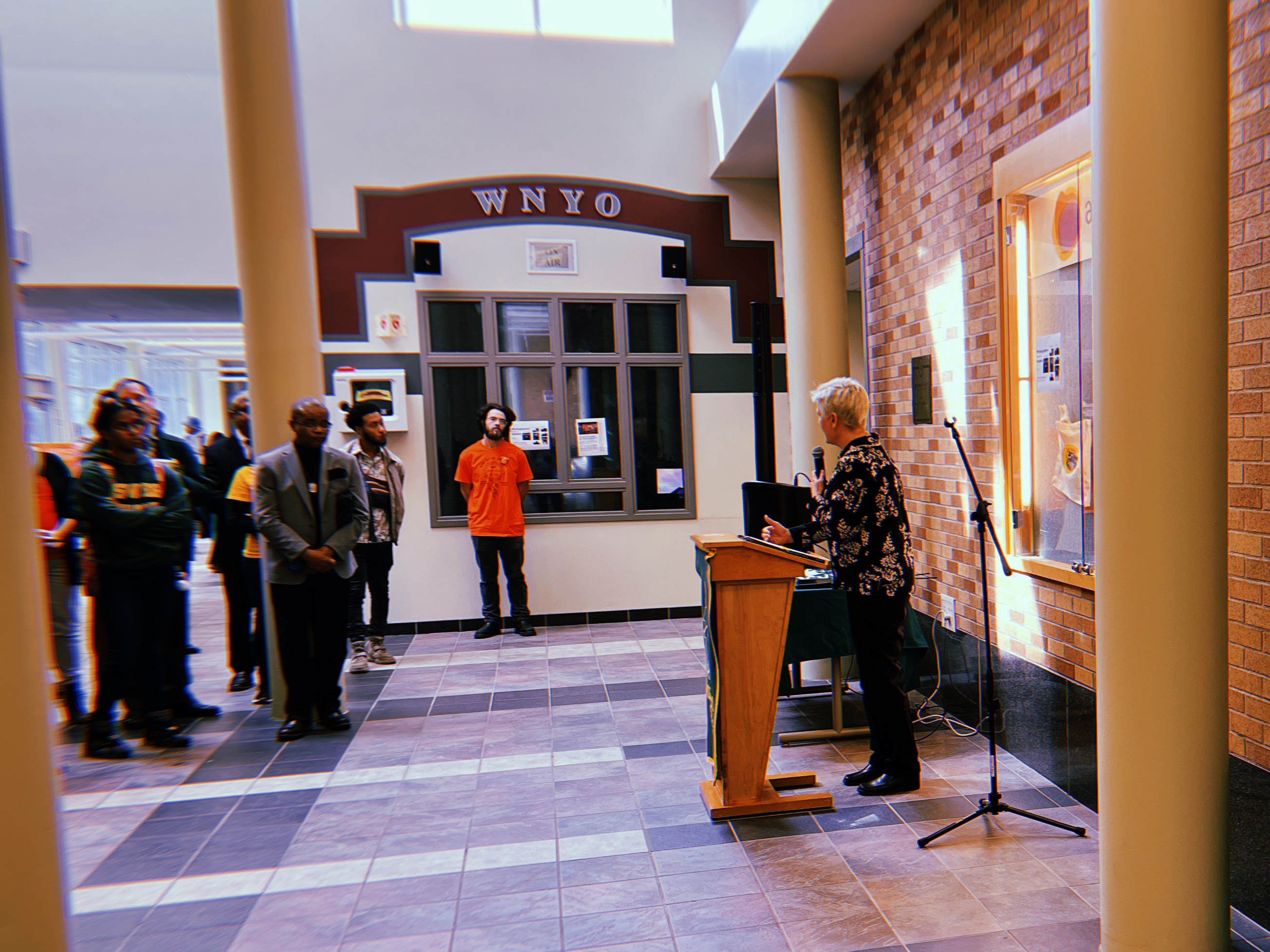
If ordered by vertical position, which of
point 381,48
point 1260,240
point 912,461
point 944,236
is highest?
point 381,48

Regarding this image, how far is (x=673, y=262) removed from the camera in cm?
630

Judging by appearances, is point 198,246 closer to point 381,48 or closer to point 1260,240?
point 381,48

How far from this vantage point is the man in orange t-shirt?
588 centimetres

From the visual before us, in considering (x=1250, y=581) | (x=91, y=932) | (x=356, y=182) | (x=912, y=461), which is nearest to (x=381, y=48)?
(x=356, y=182)

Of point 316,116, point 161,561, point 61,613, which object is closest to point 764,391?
point 161,561

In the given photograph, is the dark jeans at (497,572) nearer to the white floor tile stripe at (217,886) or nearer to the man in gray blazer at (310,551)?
the man in gray blazer at (310,551)

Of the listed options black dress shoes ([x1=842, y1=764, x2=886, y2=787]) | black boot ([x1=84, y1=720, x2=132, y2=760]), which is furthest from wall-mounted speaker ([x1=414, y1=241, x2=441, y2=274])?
black dress shoes ([x1=842, y1=764, x2=886, y2=787])

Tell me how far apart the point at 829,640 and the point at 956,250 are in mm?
2003

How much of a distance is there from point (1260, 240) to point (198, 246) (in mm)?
6299

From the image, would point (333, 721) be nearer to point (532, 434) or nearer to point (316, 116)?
point (532, 434)

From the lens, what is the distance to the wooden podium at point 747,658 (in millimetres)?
2934

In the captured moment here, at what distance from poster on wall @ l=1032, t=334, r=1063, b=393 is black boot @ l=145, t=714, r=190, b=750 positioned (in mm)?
4390

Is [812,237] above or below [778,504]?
above

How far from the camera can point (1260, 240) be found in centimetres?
217
